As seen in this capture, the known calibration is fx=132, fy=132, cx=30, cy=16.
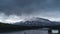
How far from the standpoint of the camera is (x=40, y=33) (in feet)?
94.8

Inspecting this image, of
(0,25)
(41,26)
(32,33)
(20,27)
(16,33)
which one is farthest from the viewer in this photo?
(32,33)

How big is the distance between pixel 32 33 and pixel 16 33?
4.24m

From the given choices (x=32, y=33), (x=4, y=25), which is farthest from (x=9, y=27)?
(x=32, y=33)

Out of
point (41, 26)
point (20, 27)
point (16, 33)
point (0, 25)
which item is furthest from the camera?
point (16, 33)

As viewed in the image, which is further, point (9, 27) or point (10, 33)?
point (10, 33)

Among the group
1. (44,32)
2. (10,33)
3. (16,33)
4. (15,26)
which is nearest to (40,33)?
(44,32)

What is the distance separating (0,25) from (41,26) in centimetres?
707

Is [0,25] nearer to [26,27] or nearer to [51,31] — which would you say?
[26,27]

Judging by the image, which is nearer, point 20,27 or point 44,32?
point 20,27

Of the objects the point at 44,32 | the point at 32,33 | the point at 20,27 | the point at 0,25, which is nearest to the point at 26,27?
the point at 20,27

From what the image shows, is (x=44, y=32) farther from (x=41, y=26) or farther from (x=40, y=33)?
(x=41, y=26)

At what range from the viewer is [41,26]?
2225 cm

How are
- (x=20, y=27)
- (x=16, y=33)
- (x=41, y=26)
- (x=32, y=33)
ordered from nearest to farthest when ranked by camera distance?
(x=20, y=27) → (x=41, y=26) → (x=16, y=33) → (x=32, y=33)

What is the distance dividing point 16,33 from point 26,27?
4.85 m
